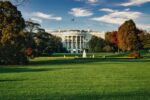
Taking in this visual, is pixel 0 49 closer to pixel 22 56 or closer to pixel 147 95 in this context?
pixel 22 56

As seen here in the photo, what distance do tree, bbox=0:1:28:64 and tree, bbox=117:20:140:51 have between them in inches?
2607

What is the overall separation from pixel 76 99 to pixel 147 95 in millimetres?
2929

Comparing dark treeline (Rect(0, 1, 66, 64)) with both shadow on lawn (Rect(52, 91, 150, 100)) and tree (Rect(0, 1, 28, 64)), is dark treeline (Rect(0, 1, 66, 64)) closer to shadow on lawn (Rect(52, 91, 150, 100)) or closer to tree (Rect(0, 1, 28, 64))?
tree (Rect(0, 1, 28, 64))

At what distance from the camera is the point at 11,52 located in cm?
5247

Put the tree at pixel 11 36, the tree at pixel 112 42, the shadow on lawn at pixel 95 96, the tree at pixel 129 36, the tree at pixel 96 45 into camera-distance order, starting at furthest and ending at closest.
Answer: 1. the tree at pixel 96 45
2. the tree at pixel 112 42
3. the tree at pixel 129 36
4. the tree at pixel 11 36
5. the shadow on lawn at pixel 95 96

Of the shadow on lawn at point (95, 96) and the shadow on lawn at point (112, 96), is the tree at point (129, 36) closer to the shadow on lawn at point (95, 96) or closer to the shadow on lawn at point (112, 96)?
the shadow on lawn at point (112, 96)

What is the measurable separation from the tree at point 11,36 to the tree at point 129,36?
66221 millimetres

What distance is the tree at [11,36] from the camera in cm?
5266

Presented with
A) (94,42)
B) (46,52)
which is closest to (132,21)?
(46,52)

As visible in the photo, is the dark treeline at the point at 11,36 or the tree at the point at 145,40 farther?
the tree at the point at 145,40

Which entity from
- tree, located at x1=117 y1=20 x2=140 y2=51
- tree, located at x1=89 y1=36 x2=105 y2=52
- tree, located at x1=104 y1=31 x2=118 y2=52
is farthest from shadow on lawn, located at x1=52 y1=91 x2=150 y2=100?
tree, located at x1=89 y1=36 x2=105 y2=52

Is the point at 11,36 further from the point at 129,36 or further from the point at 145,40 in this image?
the point at 145,40

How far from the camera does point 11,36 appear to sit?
53844 millimetres

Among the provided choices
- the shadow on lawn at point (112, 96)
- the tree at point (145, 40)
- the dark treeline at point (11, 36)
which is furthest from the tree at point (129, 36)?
the shadow on lawn at point (112, 96)
